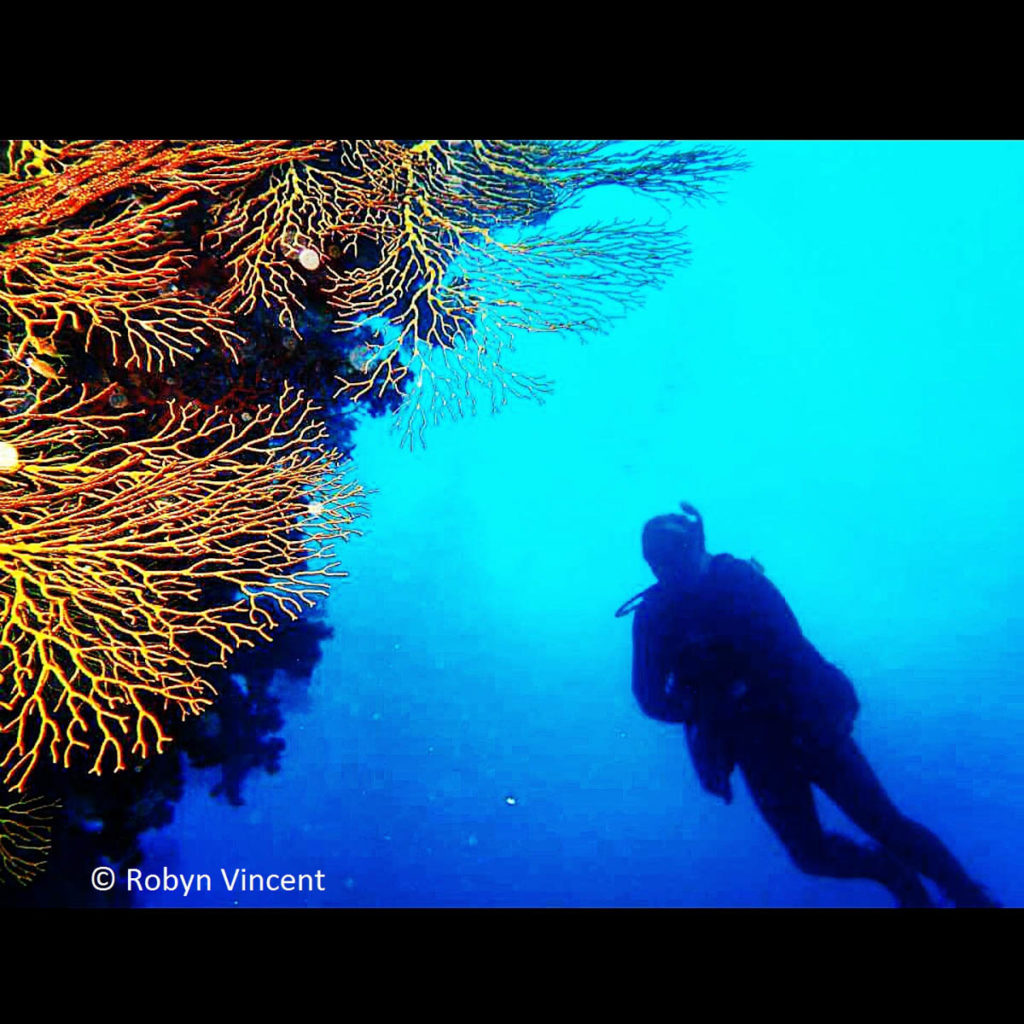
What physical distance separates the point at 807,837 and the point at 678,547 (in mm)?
2563

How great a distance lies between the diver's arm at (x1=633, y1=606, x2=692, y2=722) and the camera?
3.81m

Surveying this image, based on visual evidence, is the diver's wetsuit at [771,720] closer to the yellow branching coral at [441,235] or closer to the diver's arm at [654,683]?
the diver's arm at [654,683]

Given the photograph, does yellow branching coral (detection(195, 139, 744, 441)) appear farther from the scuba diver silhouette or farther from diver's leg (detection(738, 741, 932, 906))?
diver's leg (detection(738, 741, 932, 906))

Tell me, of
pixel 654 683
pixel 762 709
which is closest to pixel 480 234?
pixel 654 683

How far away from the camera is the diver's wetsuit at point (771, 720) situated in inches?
146

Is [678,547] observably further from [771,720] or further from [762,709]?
[771,720]

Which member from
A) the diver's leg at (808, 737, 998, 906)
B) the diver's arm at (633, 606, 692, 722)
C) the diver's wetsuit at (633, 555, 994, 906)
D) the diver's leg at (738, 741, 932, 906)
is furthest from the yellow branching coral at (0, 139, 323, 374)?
the diver's leg at (808, 737, 998, 906)

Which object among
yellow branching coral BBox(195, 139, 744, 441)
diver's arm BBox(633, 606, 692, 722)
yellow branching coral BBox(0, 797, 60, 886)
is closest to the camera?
yellow branching coral BBox(195, 139, 744, 441)

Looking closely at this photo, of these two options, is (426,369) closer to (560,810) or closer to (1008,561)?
(560,810)

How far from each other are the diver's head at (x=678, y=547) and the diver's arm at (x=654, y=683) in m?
0.42

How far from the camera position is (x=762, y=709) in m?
3.75

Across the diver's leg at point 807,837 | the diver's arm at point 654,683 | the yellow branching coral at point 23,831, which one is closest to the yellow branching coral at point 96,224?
the yellow branching coral at point 23,831
